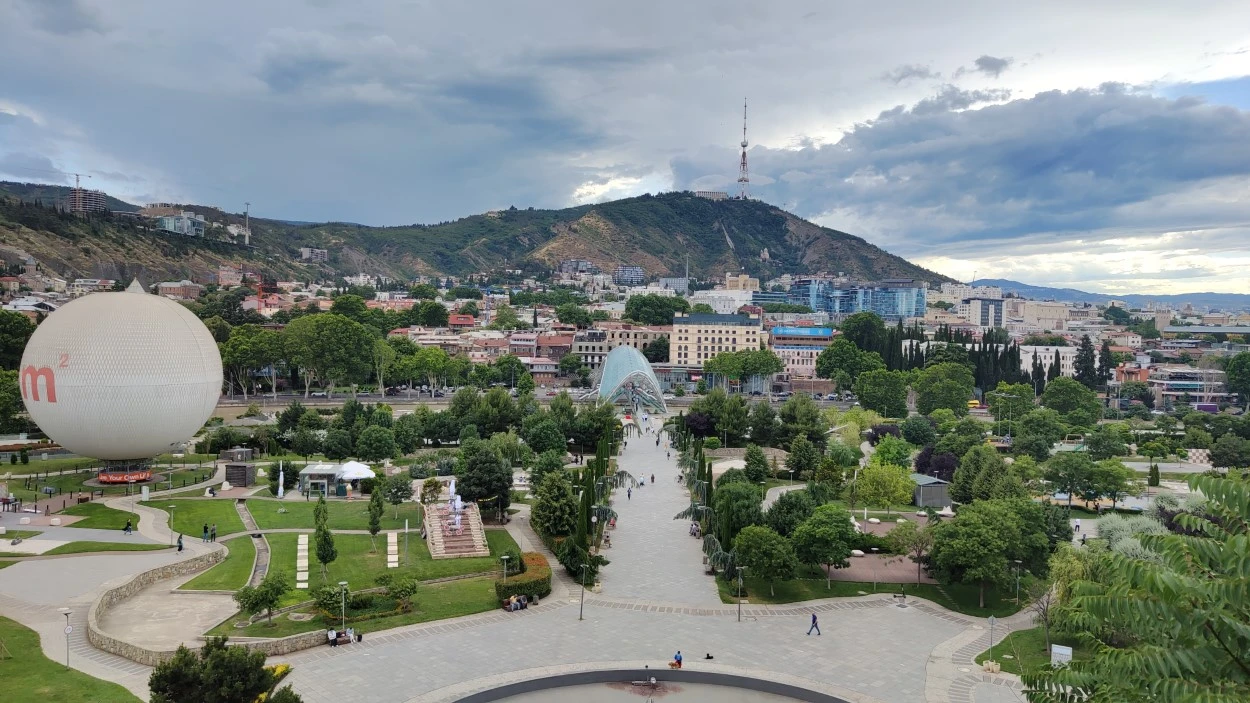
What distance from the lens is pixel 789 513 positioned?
35.8m

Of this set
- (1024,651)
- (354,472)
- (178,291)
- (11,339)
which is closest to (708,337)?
(354,472)

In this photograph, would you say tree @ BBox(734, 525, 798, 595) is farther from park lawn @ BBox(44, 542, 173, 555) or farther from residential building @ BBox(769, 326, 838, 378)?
residential building @ BBox(769, 326, 838, 378)

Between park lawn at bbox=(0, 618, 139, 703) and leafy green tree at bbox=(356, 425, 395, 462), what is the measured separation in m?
28.4

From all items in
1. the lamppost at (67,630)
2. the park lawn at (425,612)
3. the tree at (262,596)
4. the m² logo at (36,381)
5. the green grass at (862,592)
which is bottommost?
the green grass at (862,592)

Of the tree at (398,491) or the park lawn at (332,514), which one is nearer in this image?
the park lawn at (332,514)

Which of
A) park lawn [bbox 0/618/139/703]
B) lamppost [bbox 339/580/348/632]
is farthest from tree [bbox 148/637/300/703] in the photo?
lamppost [bbox 339/580/348/632]

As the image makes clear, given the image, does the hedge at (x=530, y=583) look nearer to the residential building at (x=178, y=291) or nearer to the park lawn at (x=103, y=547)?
the park lawn at (x=103, y=547)

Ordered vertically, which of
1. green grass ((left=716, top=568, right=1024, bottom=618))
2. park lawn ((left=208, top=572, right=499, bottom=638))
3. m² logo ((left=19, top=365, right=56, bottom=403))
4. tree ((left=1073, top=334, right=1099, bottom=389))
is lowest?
green grass ((left=716, top=568, right=1024, bottom=618))

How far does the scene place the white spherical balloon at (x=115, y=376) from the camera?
40188 mm

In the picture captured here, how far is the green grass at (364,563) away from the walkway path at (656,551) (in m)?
5.16

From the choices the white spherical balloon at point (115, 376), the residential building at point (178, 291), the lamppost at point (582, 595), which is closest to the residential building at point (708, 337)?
the residential building at point (178, 291)

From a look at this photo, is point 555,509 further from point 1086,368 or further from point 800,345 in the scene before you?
point 1086,368

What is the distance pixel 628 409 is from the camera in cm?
8250

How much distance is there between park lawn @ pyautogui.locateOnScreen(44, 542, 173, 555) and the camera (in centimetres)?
3319
